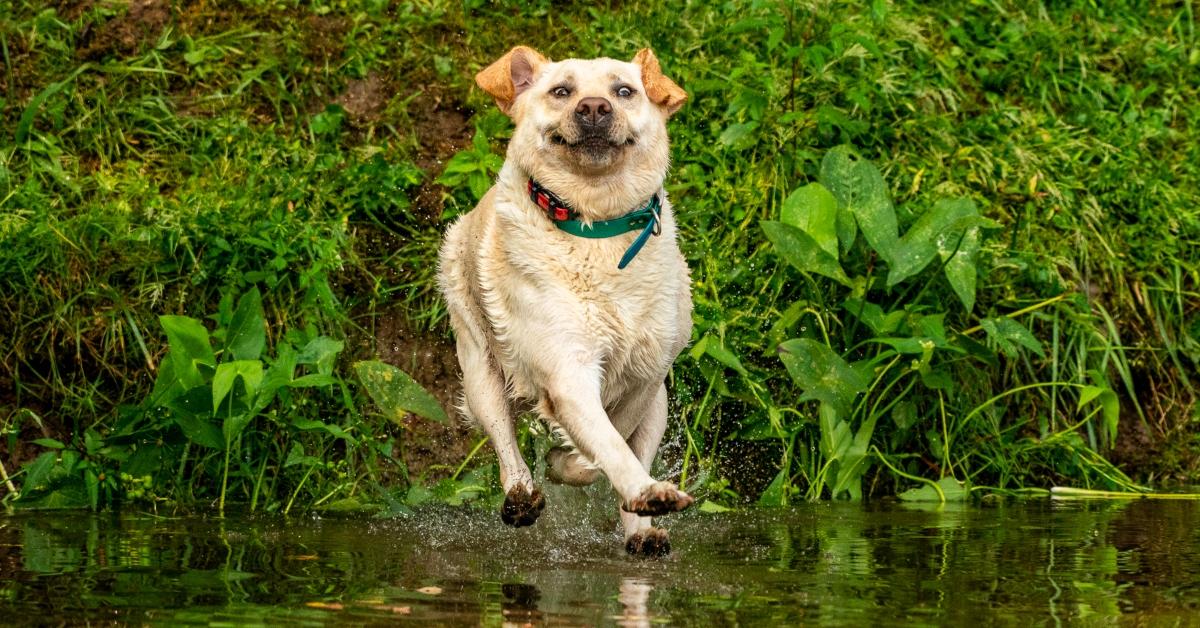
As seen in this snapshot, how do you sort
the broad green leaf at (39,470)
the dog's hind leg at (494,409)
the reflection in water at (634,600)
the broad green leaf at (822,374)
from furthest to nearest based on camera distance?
the broad green leaf at (822,374), the broad green leaf at (39,470), the dog's hind leg at (494,409), the reflection in water at (634,600)

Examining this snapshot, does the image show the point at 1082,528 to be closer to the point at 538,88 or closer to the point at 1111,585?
the point at 1111,585

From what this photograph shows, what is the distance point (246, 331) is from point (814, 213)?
230cm

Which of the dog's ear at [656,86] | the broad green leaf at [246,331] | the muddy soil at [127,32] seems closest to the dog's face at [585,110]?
the dog's ear at [656,86]

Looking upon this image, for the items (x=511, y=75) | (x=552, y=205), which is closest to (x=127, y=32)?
(x=511, y=75)

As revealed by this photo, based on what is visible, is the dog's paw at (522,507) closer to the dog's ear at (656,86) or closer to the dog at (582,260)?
the dog at (582,260)

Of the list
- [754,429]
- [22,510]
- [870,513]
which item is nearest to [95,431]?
[22,510]

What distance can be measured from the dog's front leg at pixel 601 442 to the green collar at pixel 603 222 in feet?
1.32

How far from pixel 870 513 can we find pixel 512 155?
1.90 m

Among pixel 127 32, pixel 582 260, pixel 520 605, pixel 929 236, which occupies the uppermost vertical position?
pixel 127 32

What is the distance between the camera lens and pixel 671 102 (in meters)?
5.09

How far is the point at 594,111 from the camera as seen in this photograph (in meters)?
4.73

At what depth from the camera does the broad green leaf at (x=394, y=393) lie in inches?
224

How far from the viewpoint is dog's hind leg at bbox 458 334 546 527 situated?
5211 mm

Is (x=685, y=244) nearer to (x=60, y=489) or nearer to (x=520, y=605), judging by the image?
(x=60, y=489)
